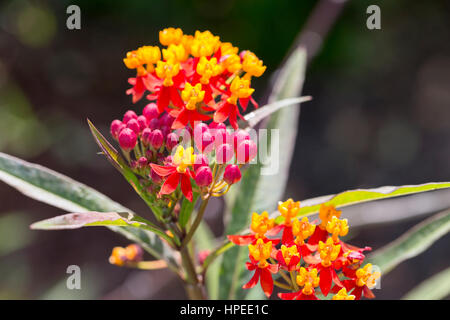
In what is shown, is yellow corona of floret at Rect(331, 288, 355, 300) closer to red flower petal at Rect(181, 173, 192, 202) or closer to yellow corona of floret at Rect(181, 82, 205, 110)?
red flower petal at Rect(181, 173, 192, 202)

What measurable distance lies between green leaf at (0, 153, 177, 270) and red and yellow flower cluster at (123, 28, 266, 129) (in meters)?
0.26

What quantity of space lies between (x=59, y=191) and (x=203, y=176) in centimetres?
39

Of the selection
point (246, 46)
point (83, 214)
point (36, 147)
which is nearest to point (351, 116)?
point (246, 46)

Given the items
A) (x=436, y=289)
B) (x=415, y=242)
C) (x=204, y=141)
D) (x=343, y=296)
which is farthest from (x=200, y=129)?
(x=436, y=289)

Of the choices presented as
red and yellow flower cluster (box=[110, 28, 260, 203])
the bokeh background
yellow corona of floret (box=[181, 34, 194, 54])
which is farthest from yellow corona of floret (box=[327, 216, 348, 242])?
the bokeh background

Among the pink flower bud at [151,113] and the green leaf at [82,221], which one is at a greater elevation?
the pink flower bud at [151,113]

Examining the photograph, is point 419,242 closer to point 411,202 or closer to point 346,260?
point 346,260

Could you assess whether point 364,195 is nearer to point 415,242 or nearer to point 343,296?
point 343,296

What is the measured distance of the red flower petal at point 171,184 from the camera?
95 cm

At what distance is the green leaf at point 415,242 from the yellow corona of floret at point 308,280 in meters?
0.44

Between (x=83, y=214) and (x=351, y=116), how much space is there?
9.97 feet

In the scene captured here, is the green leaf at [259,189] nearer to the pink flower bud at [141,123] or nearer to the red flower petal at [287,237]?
the red flower petal at [287,237]

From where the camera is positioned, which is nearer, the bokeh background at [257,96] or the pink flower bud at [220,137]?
the pink flower bud at [220,137]

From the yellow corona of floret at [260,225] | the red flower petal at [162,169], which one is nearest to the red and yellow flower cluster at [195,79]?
the red flower petal at [162,169]
